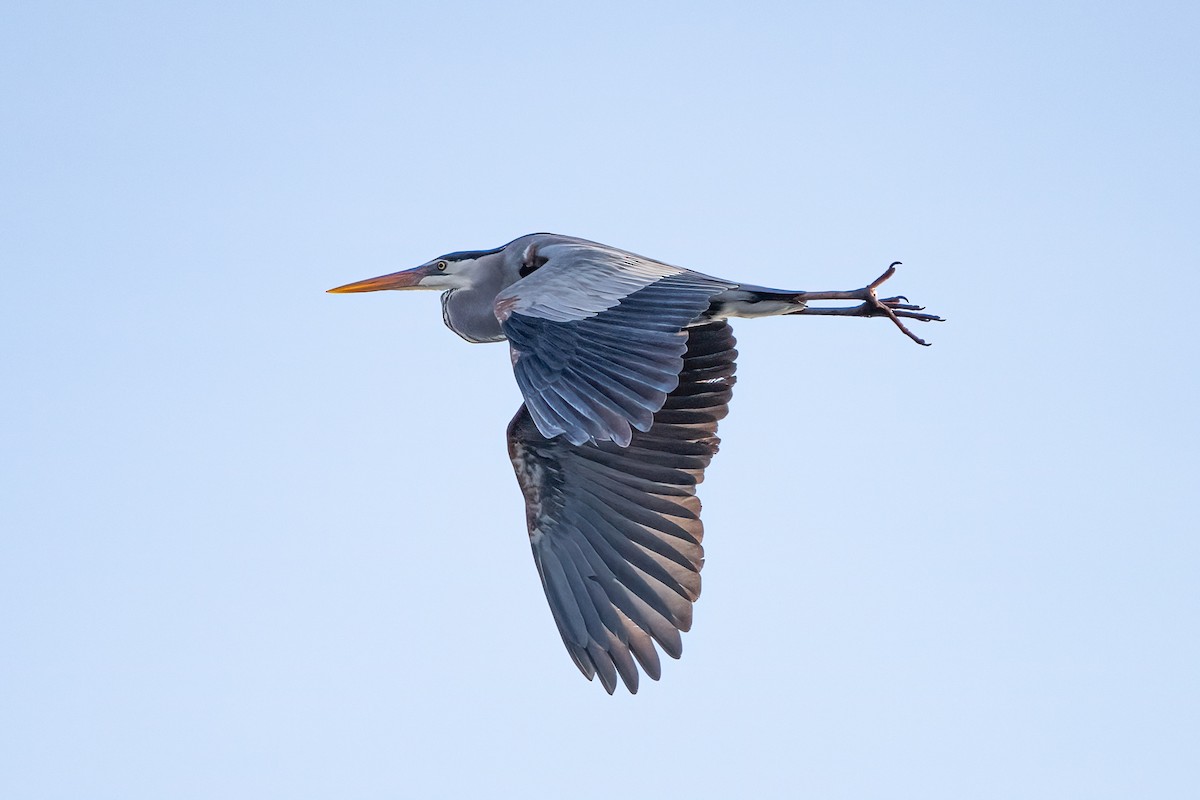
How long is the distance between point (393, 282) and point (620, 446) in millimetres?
2813

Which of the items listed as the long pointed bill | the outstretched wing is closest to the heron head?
the long pointed bill

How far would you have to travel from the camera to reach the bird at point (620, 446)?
735 centimetres

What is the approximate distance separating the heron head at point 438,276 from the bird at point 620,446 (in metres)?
0.04

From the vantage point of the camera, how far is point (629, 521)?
8.43 m

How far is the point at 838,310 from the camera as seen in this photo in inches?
343

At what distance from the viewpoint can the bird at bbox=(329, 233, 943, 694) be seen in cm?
735

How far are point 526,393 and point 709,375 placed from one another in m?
2.18

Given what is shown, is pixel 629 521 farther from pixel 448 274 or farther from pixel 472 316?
pixel 448 274

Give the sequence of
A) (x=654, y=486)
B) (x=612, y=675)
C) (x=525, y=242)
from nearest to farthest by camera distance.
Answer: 1. (x=612, y=675)
2. (x=654, y=486)
3. (x=525, y=242)

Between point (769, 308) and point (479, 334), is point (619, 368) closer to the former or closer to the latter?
point (769, 308)

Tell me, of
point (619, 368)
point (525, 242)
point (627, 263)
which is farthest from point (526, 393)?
point (525, 242)

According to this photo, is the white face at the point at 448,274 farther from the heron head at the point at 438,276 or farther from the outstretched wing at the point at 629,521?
the outstretched wing at the point at 629,521

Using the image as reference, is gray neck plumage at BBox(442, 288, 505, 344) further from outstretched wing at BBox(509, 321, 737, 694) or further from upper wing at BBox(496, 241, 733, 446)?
upper wing at BBox(496, 241, 733, 446)

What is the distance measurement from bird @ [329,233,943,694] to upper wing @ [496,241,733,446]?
0.01m
